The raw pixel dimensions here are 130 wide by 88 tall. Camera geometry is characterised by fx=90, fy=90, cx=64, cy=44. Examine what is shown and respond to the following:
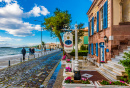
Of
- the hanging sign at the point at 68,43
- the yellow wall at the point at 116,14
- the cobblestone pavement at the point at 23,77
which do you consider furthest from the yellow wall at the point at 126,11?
the cobblestone pavement at the point at 23,77

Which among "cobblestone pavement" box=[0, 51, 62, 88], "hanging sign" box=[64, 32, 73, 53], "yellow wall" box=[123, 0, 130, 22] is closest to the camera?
"cobblestone pavement" box=[0, 51, 62, 88]

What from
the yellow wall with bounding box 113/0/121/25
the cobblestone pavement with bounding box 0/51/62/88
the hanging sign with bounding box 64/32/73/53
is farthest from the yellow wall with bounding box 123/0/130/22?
the cobblestone pavement with bounding box 0/51/62/88

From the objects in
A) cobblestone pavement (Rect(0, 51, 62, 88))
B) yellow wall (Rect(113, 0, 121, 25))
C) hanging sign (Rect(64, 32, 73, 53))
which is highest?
yellow wall (Rect(113, 0, 121, 25))

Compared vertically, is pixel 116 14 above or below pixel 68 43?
above

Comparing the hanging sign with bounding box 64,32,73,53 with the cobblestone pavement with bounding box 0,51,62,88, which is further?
the hanging sign with bounding box 64,32,73,53

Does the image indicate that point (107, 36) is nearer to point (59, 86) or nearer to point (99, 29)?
point (99, 29)

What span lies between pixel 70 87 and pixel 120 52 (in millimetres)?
6094

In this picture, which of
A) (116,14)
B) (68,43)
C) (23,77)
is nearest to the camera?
(23,77)

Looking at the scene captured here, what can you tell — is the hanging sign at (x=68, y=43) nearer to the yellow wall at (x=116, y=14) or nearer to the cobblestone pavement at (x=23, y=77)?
the cobblestone pavement at (x=23, y=77)

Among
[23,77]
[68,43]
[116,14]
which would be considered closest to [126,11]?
[116,14]

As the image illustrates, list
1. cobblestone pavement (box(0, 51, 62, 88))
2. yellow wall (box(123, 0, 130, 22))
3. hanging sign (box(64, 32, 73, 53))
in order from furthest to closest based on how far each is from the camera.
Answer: yellow wall (box(123, 0, 130, 22)), hanging sign (box(64, 32, 73, 53)), cobblestone pavement (box(0, 51, 62, 88))

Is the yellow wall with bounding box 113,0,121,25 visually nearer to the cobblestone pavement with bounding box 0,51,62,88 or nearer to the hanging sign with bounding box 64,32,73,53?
the hanging sign with bounding box 64,32,73,53

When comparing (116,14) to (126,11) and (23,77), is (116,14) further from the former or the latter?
(23,77)


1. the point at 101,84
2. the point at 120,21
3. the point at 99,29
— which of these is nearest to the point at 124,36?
the point at 120,21
